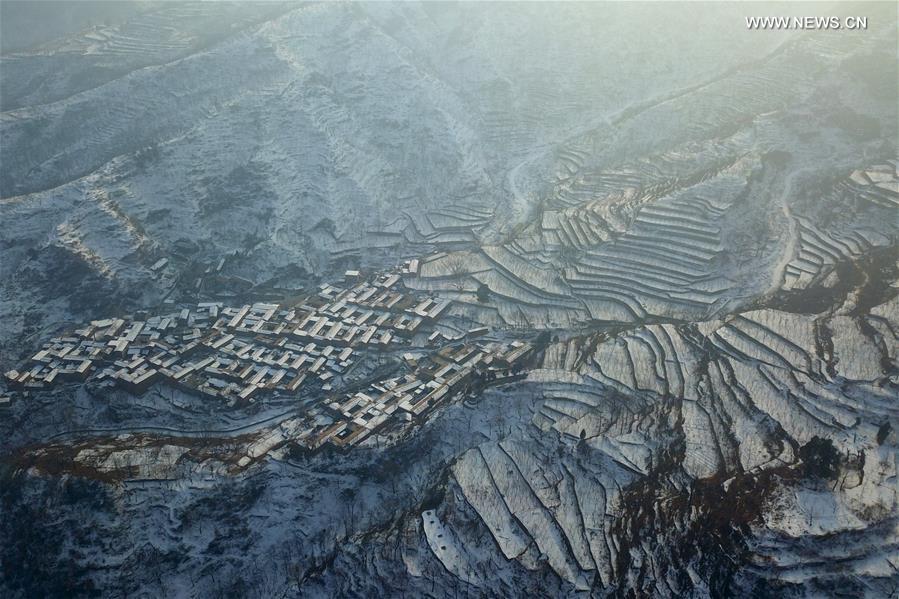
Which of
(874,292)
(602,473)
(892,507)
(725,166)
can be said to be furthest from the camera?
(725,166)

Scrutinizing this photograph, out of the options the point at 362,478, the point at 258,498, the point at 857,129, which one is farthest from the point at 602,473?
the point at 857,129

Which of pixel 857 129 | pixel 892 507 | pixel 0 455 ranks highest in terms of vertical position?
pixel 857 129

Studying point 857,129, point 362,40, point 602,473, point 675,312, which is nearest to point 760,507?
point 602,473

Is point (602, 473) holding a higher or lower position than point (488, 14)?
A: lower

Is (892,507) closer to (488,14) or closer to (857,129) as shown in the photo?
(857,129)

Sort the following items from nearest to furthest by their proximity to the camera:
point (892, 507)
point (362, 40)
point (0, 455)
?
1. point (892, 507)
2. point (0, 455)
3. point (362, 40)

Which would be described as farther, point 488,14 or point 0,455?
point 488,14
